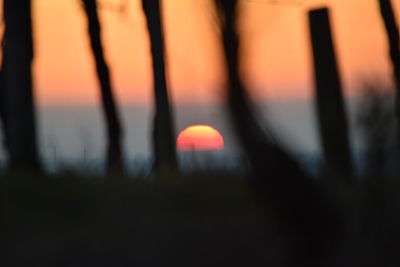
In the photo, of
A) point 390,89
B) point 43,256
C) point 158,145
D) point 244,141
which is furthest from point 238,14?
point 158,145

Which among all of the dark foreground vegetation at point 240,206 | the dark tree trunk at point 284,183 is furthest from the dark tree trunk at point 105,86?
the dark tree trunk at point 284,183

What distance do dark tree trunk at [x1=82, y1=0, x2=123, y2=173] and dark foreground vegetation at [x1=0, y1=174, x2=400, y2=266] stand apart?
8121 millimetres

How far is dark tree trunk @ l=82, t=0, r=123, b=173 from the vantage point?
20.2 m

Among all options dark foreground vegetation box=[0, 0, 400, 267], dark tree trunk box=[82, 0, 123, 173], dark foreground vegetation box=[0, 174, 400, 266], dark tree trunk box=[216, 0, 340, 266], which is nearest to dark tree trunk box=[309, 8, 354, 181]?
dark foreground vegetation box=[0, 0, 400, 267]

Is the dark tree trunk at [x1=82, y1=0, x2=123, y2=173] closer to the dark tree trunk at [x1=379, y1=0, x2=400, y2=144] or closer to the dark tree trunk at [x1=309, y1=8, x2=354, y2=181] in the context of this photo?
the dark tree trunk at [x1=379, y1=0, x2=400, y2=144]

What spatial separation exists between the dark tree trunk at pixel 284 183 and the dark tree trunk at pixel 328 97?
13.1 feet

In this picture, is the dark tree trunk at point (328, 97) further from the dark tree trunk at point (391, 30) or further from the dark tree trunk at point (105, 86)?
the dark tree trunk at point (105, 86)

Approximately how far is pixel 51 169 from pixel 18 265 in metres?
5.54

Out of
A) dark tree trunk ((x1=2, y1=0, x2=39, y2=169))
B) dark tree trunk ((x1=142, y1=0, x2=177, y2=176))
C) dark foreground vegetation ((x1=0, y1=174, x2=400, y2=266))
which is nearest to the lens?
dark foreground vegetation ((x1=0, y1=174, x2=400, y2=266))

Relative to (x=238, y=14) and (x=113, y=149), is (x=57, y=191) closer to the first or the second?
(x=238, y=14)

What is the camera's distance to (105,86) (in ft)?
67.3

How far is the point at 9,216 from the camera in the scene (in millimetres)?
11102

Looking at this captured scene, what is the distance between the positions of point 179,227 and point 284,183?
1.78 m

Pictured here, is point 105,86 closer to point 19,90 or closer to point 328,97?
point 19,90
